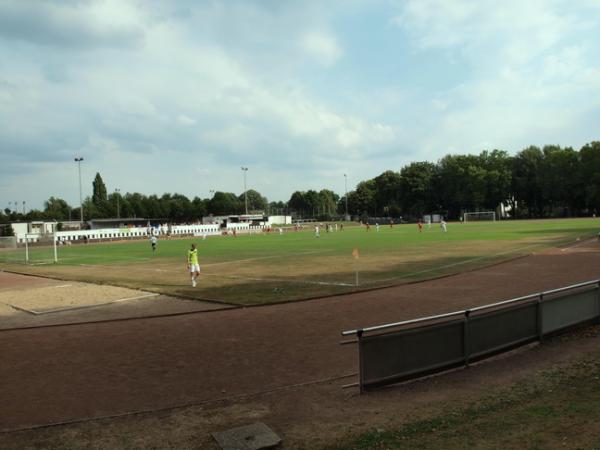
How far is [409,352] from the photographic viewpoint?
8.07 metres

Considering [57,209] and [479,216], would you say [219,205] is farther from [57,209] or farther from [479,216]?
[479,216]

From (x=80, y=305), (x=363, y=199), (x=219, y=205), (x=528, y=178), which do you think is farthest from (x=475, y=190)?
(x=80, y=305)

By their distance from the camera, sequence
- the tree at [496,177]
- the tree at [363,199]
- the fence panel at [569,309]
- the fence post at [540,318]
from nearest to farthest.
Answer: the fence post at [540,318] < the fence panel at [569,309] < the tree at [496,177] < the tree at [363,199]

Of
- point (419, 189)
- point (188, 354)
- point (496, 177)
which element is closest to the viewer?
point (188, 354)

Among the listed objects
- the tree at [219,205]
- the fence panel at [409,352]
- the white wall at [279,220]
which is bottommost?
the fence panel at [409,352]

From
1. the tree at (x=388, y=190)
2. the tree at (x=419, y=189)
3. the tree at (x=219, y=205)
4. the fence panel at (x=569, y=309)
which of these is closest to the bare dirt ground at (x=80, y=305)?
the fence panel at (x=569, y=309)

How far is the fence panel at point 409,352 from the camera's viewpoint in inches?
306

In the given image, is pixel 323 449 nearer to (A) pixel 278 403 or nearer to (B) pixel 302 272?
(A) pixel 278 403

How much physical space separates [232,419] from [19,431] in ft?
9.79

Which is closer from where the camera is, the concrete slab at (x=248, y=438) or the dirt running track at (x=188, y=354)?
the concrete slab at (x=248, y=438)

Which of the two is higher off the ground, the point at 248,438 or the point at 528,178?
the point at 528,178

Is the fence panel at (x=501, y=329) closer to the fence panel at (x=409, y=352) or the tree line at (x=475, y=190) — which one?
the fence panel at (x=409, y=352)

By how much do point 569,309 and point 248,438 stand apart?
317 inches

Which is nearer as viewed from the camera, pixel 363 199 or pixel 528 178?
pixel 528 178
